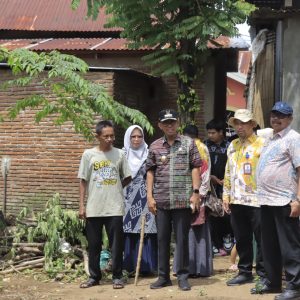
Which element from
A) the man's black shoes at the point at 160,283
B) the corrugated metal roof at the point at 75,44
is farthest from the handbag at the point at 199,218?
the corrugated metal roof at the point at 75,44

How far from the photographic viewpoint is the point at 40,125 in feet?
35.4

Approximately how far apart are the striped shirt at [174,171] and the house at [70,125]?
4204 millimetres

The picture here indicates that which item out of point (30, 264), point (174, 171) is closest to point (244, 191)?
point (174, 171)

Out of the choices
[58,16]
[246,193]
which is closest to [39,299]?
[246,193]

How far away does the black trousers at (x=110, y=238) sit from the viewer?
6383 millimetres

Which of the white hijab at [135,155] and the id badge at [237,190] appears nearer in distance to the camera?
the id badge at [237,190]

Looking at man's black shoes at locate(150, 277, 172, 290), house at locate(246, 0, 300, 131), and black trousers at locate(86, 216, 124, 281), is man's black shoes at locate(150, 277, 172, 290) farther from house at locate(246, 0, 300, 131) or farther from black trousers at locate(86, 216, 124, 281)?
house at locate(246, 0, 300, 131)

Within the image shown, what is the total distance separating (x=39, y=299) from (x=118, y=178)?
1.52 metres

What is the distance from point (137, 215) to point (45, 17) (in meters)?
8.03

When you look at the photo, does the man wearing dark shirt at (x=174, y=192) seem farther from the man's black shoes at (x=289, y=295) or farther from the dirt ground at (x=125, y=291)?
the man's black shoes at (x=289, y=295)

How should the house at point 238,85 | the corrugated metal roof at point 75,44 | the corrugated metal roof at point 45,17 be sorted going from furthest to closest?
the house at point 238,85 < the corrugated metal roof at point 45,17 < the corrugated metal roof at point 75,44

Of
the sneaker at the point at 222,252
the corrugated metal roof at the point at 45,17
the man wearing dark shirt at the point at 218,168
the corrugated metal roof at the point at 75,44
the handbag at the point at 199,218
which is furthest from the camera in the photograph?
the corrugated metal roof at the point at 45,17

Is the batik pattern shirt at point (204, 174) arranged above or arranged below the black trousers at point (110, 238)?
above

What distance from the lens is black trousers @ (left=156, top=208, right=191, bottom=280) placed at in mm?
6133
